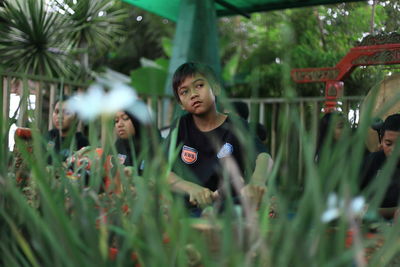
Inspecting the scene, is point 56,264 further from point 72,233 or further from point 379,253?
point 379,253

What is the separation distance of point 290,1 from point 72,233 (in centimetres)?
394

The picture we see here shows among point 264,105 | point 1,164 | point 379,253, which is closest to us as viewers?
point 379,253

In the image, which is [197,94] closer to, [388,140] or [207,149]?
[207,149]

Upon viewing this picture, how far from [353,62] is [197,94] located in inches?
63.2

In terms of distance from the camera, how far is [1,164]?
0.64 m

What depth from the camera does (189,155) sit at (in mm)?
1667

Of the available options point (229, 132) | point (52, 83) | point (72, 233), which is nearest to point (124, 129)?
point (229, 132)

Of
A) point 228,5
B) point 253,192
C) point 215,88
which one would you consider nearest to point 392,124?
point 215,88

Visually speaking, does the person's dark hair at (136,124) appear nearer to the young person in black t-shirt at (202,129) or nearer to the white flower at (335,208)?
the young person in black t-shirt at (202,129)

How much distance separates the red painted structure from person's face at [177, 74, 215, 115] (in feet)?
2.07

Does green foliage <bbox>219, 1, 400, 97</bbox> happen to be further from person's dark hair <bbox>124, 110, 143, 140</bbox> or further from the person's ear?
person's dark hair <bbox>124, 110, 143, 140</bbox>

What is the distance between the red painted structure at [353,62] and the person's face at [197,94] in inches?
24.8

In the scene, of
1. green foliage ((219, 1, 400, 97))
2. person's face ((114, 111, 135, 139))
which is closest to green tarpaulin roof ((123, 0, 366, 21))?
green foliage ((219, 1, 400, 97))

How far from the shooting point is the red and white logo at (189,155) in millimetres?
1654
